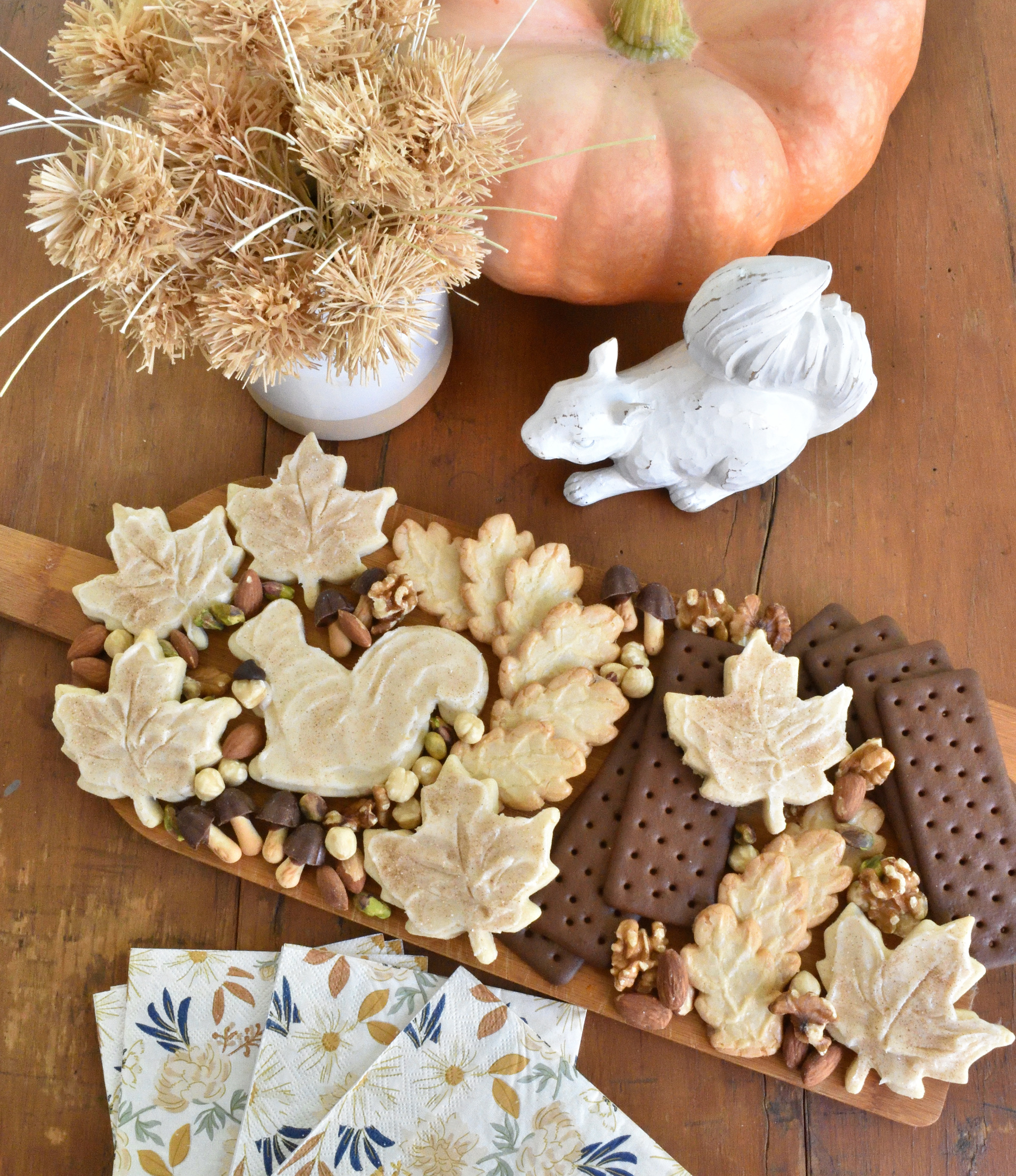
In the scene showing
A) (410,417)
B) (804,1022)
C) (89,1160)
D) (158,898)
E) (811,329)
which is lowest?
(89,1160)

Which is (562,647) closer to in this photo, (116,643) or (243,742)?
(243,742)

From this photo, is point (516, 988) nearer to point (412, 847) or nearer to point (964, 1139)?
point (412, 847)

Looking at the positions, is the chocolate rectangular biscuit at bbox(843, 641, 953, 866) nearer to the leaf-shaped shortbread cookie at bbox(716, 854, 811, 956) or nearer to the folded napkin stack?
the leaf-shaped shortbread cookie at bbox(716, 854, 811, 956)

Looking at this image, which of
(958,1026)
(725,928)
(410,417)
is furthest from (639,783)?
(410,417)

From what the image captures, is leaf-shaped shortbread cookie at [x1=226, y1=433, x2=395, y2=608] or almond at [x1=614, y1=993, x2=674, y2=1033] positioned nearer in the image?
almond at [x1=614, y1=993, x2=674, y2=1033]

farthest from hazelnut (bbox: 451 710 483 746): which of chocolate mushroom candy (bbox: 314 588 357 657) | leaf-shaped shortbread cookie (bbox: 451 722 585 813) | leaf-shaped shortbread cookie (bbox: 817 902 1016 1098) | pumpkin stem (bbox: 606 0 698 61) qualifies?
pumpkin stem (bbox: 606 0 698 61)

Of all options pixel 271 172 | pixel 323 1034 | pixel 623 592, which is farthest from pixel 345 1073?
pixel 271 172
